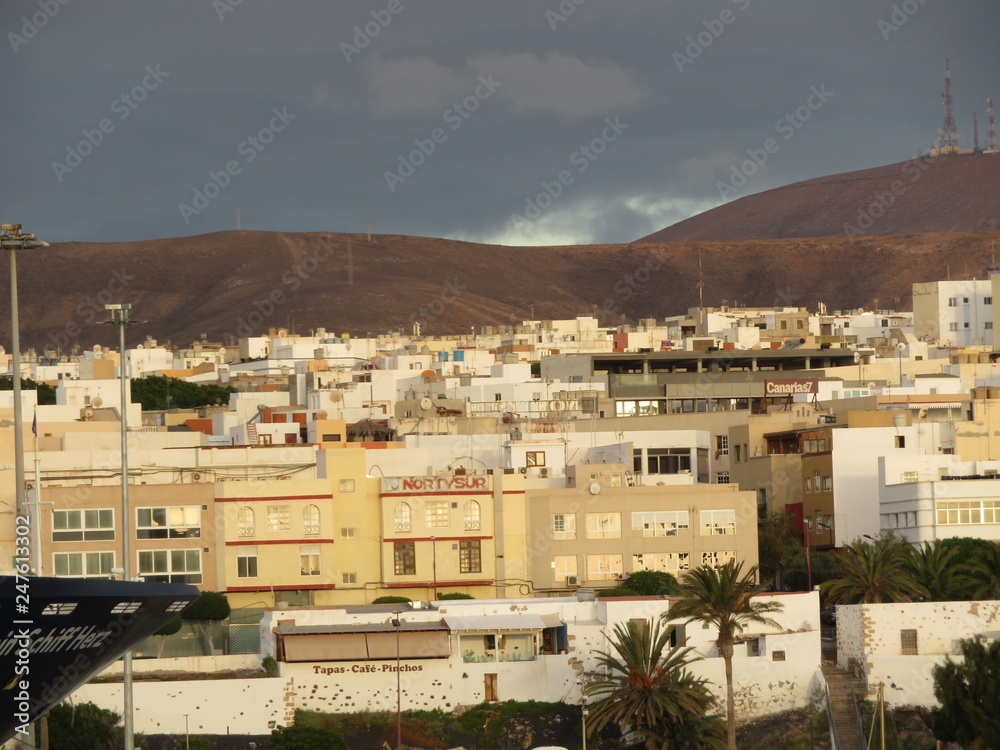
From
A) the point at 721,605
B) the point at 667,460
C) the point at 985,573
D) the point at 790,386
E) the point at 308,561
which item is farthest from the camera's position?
the point at 790,386

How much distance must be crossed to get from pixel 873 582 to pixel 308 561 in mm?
20215

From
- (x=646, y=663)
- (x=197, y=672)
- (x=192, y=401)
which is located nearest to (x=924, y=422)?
(x=646, y=663)

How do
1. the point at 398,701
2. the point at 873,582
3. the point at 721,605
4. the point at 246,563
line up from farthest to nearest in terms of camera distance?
the point at 246,563
the point at 873,582
the point at 398,701
the point at 721,605

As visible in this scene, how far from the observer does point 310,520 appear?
225 feet

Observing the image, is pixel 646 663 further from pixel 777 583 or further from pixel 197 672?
pixel 777 583

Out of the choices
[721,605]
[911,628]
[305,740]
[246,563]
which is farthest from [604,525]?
[305,740]

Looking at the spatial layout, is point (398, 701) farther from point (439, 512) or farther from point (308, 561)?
point (439, 512)

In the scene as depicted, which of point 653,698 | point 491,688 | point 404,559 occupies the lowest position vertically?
point 491,688

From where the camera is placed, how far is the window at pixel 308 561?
68062mm

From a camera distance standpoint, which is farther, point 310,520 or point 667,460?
point 667,460

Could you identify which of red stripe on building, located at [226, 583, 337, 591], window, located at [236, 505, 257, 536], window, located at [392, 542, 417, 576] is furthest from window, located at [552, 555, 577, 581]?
window, located at [236, 505, 257, 536]

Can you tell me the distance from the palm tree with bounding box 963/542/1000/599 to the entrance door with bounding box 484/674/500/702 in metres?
15.7

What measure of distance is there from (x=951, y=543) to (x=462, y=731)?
2069cm

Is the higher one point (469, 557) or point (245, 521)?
point (245, 521)
